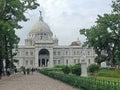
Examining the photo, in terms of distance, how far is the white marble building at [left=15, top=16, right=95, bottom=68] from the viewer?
516ft

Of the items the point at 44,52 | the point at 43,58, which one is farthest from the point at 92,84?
the point at 44,52

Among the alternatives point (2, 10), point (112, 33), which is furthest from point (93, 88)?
point (112, 33)

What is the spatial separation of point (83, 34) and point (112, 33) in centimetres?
772

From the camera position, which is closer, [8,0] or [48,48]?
[8,0]

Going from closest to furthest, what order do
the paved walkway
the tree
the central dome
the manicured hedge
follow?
the manicured hedge → the paved walkway → the tree → the central dome

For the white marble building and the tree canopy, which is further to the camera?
the white marble building

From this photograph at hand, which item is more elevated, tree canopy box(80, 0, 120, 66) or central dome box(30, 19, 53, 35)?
central dome box(30, 19, 53, 35)

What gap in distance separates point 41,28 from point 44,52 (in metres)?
9.93

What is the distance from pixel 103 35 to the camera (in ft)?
248

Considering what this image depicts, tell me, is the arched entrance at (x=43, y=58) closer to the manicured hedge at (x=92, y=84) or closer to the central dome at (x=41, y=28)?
the central dome at (x=41, y=28)

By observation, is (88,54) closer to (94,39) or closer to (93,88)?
(94,39)

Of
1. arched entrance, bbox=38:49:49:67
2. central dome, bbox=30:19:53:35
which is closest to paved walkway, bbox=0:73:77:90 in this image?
arched entrance, bbox=38:49:49:67

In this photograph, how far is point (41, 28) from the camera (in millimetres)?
161000

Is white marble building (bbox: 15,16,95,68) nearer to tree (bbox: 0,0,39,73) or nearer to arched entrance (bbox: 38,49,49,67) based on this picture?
arched entrance (bbox: 38,49,49,67)
